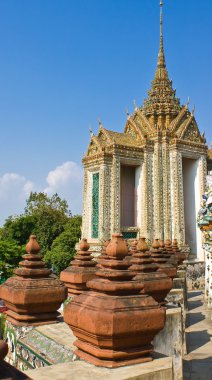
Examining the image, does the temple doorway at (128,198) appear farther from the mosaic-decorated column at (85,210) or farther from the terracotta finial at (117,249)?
the terracotta finial at (117,249)

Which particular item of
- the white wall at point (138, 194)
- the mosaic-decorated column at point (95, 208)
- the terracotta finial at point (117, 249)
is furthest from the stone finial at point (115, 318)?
the white wall at point (138, 194)

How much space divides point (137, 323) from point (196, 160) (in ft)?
64.7

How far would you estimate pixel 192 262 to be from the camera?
19359 mm

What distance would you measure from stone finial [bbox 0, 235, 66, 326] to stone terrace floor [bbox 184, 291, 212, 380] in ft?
8.58

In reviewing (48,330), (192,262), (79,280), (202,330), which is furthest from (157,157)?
(48,330)

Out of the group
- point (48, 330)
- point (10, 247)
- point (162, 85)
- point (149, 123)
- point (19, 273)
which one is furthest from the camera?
point (10, 247)

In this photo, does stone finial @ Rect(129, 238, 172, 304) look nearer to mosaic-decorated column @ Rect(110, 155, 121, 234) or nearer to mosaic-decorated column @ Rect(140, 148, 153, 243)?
mosaic-decorated column @ Rect(110, 155, 121, 234)

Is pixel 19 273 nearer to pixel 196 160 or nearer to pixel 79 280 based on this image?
pixel 79 280

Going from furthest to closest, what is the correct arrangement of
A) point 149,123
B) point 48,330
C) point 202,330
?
point 149,123, point 202,330, point 48,330

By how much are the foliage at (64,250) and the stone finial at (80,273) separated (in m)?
23.1

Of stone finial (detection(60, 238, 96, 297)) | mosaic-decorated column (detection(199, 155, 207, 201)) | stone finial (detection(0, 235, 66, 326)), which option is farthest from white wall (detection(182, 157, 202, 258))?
stone finial (detection(0, 235, 66, 326))

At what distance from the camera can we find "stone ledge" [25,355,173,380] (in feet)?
8.23

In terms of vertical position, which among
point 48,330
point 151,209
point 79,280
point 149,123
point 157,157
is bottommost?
point 48,330

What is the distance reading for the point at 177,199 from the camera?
19.6m
